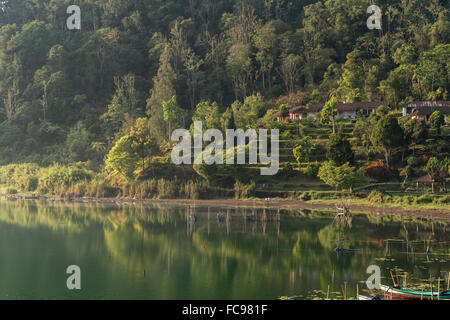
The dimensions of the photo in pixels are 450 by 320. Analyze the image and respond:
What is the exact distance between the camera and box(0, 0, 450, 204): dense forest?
74812mm

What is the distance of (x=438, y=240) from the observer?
3484 centimetres

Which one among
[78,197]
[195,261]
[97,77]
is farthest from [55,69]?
[195,261]

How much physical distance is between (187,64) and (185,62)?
1.41 metres

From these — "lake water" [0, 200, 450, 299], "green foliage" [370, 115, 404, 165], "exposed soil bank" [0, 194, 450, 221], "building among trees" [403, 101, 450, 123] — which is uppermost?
"building among trees" [403, 101, 450, 123]

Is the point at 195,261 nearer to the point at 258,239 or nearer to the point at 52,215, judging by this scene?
the point at 258,239

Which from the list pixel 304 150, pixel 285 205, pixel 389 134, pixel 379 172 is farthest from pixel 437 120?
pixel 285 205

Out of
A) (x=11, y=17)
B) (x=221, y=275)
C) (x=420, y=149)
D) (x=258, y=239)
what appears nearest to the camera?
(x=221, y=275)

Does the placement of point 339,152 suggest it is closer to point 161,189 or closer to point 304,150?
point 304,150

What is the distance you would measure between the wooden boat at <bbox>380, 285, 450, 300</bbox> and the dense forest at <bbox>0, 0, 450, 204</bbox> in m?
44.5

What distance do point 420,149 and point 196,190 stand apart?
22070 mm

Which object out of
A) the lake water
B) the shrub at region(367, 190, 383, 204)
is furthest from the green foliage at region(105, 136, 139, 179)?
the shrub at region(367, 190, 383, 204)

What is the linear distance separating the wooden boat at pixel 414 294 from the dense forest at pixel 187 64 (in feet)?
146

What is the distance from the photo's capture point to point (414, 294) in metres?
21.8

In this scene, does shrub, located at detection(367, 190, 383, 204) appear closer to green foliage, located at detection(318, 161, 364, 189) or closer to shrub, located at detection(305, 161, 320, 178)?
green foliage, located at detection(318, 161, 364, 189)
